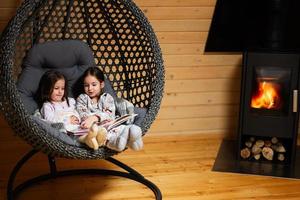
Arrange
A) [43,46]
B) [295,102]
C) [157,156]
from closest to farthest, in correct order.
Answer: [43,46]
[295,102]
[157,156]

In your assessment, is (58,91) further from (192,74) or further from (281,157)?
(281,157)

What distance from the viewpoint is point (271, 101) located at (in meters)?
3.28

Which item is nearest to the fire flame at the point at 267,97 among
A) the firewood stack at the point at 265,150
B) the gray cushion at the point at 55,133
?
the firewood stack at the point at 265,150

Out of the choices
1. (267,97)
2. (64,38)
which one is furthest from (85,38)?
(267,97)

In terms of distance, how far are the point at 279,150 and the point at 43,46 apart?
1692 millimetres

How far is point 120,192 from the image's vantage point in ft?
9.46

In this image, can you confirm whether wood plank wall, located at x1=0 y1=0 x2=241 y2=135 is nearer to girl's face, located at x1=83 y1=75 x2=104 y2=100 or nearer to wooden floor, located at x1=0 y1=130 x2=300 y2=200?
wooden floor, located at x1=0 y1=130 x2=300 y2=200

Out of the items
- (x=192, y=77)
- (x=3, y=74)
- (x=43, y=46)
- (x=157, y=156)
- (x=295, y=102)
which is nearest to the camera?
(x=3, y=74)

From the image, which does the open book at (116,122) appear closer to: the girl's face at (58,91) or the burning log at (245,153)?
the girl's face at (58,91)

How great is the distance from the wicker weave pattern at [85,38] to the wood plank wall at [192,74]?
43 centimetres

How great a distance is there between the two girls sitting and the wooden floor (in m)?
0.43

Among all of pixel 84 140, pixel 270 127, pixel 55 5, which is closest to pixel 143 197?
pixel 84 140

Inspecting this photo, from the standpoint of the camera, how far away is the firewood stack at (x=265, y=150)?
132 inches

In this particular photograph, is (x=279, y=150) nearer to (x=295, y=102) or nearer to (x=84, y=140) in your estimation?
(x=295, y=102)
